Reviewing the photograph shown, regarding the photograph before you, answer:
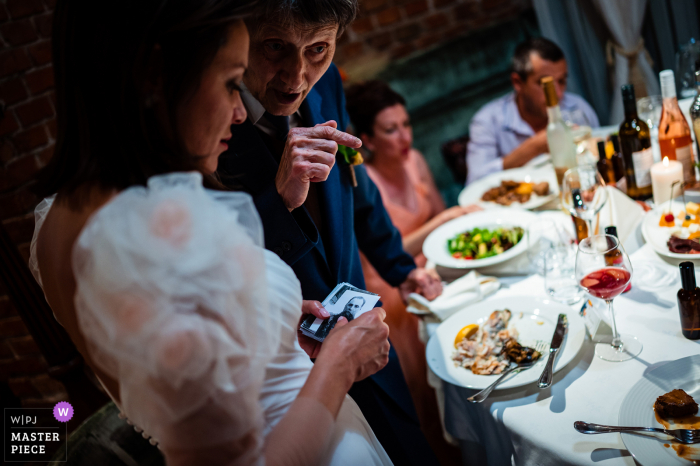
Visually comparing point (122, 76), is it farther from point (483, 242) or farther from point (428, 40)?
point (428, 40)

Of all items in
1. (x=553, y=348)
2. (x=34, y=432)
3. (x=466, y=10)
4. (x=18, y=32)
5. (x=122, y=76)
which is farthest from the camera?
(x=466, y=10)

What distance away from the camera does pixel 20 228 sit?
7.54 feet

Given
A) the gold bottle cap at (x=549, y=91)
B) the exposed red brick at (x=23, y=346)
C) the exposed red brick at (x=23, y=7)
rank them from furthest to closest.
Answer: the exposed red brick at (x=23, y=346) → the exposed red brick at (x=23, y=7) → the gold bottle cap at (x=549, y=91)

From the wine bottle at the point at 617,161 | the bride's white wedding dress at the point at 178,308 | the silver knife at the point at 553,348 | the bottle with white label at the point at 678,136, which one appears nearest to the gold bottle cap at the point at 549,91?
the wine bottle at the point at 617,161

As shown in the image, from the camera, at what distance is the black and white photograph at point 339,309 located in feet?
3.38

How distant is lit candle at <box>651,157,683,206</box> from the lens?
1.53m

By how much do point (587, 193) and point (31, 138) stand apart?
2.33 metres

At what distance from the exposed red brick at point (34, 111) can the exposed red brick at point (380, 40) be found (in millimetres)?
2131

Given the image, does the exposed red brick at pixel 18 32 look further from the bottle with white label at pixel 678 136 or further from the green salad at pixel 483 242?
the bottle with white label at pixel 678 136

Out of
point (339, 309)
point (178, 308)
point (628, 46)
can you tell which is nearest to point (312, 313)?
point (339, 309)

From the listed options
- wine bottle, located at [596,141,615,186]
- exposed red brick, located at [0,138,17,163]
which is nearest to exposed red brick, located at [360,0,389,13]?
wine bottle, located at [596,141,615,186]

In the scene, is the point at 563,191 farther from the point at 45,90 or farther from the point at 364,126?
the point at 45,90

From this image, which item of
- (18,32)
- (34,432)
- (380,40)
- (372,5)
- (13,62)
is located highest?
(18,32)

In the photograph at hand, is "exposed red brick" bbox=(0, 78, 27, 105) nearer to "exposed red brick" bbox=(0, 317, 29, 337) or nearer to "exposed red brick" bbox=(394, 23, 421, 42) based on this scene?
"exposed red brick" bbox=(0, 317, 29, 337)
